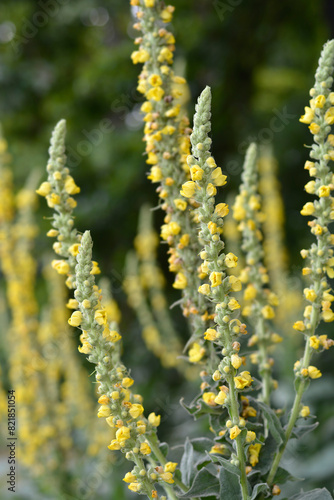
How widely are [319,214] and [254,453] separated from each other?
0.50 metres

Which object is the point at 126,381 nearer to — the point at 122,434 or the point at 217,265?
the point at 122,434

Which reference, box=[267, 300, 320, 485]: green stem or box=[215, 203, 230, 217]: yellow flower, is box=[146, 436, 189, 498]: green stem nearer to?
box=[267, 300, 320, 485]: green stem

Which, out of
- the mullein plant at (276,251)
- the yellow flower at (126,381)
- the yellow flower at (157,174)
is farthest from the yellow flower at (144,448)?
the mullein plant at (276,251)

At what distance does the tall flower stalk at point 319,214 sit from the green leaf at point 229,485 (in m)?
0.11

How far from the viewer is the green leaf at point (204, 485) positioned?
0.98 metres

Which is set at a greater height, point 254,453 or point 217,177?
point 217,177

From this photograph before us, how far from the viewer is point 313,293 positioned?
1036mm

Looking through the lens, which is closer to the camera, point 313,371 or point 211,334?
point 211,334

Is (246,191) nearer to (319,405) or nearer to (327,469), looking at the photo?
(327,469)

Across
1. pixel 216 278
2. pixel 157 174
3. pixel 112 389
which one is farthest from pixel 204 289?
pixel 157 174

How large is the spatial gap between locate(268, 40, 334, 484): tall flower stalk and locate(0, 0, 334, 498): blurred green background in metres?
4.15

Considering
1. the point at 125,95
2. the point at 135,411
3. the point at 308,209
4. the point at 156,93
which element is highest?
the point at 125,95

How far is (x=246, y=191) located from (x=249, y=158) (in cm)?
10

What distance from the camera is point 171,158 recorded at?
1146 mm
